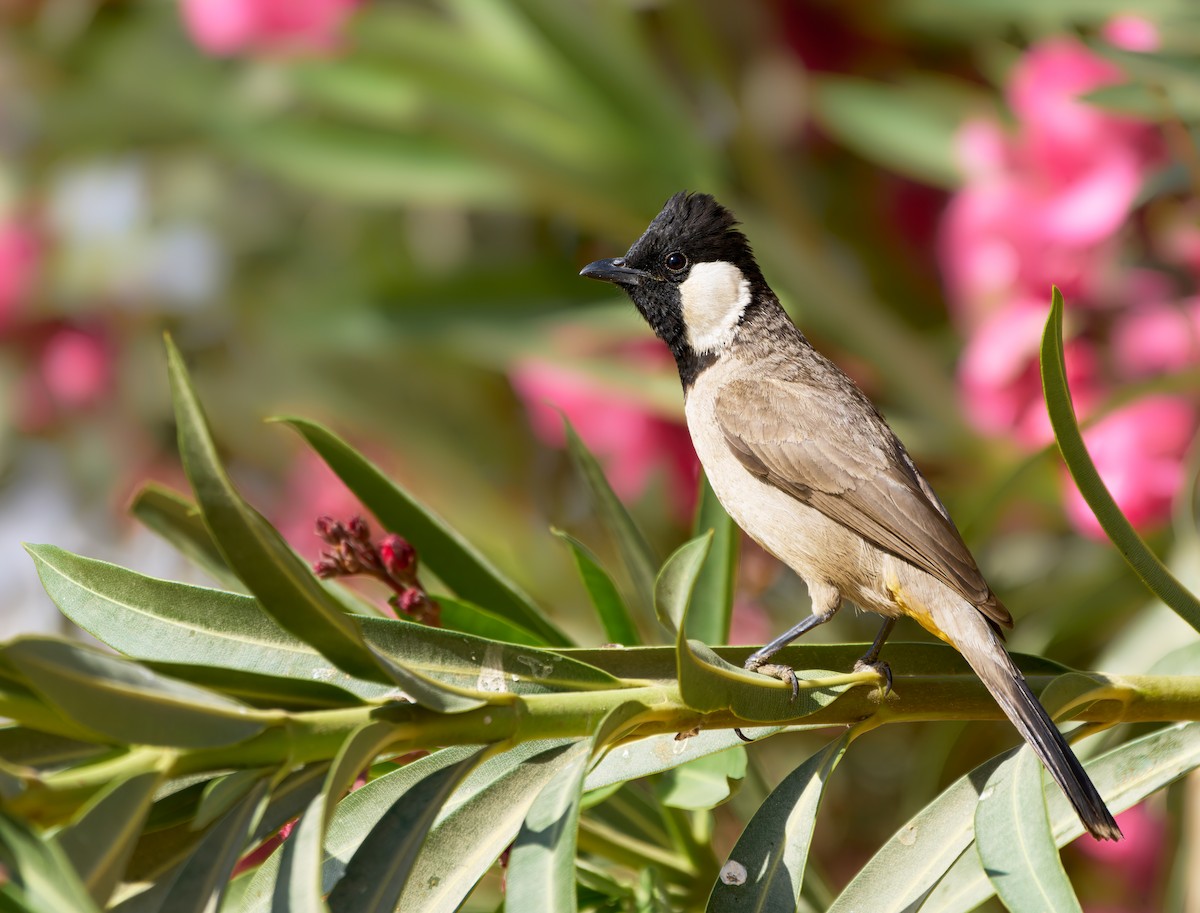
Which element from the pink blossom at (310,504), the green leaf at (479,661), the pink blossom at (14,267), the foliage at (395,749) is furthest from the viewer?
the pink blossom at (14,267)

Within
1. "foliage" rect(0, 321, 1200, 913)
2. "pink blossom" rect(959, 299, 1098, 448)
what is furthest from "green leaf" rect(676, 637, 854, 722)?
"pink blossom" rect(959, 299, 1098, 448)

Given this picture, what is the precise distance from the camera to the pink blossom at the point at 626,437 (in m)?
2.85

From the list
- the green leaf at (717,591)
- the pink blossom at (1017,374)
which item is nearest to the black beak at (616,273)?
Result: the pink blossom at (1017,374)

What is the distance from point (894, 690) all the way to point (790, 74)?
2.50m

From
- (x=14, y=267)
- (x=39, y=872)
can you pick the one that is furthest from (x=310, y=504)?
(x=39, y=872)

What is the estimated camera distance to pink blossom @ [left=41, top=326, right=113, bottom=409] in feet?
11.4

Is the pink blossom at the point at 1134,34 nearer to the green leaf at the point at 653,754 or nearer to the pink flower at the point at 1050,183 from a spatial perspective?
the pink flower at the point at 1050,183

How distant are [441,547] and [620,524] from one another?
0.74ft

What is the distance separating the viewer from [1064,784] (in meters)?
1.17

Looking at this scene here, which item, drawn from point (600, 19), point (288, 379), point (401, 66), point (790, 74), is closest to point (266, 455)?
point (288, 379)

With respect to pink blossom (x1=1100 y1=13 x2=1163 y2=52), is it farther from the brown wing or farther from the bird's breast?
the bird's breast

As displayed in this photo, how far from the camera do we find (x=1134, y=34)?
7.77 ft

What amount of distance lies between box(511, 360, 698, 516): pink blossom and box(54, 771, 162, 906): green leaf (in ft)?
6.60

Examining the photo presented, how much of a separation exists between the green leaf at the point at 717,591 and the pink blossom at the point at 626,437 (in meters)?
1.25
